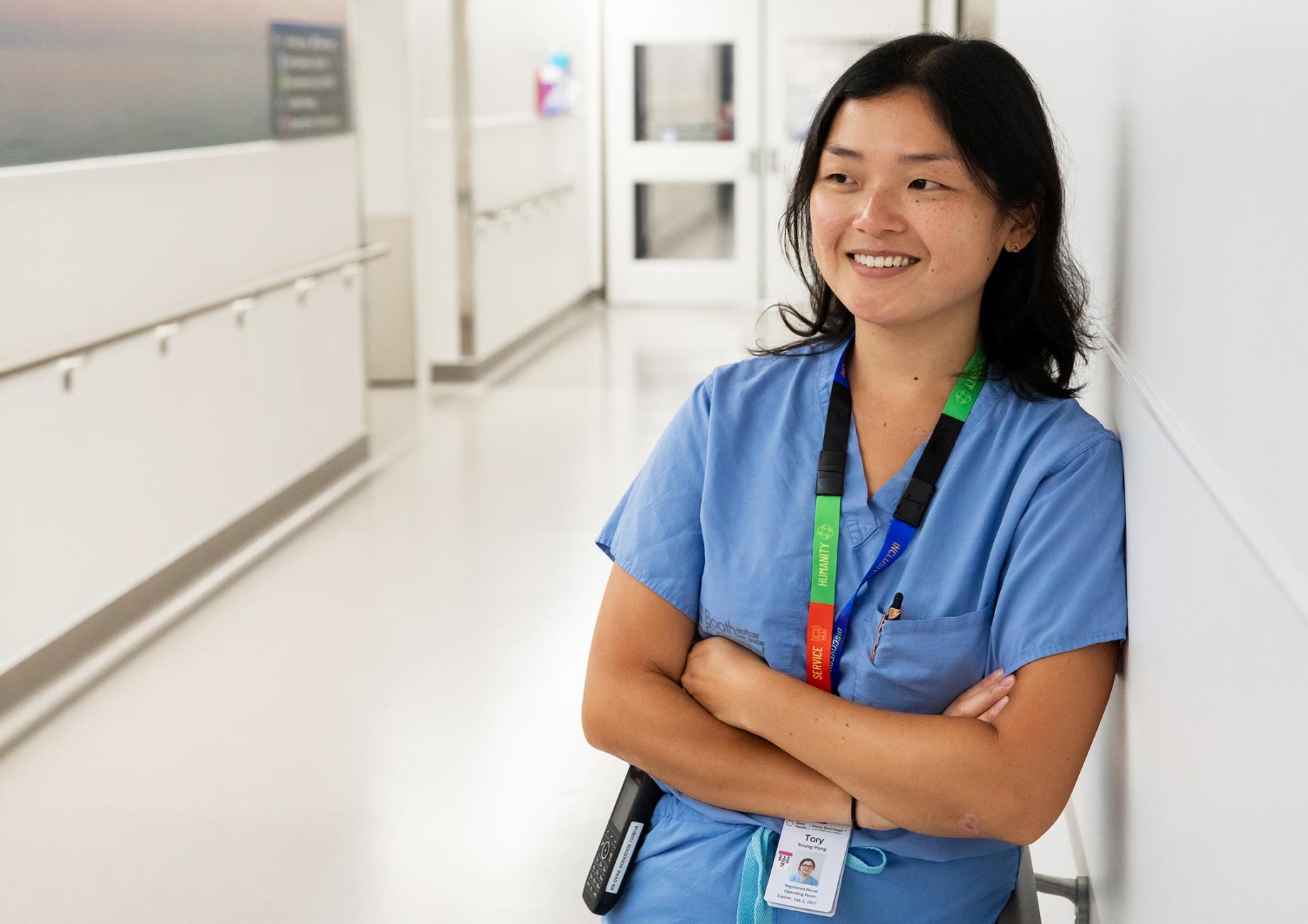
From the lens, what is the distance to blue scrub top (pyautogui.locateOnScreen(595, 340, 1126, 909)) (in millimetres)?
1393

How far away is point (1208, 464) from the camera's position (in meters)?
1.00

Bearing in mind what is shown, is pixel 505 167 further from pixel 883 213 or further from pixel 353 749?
pixel 883 213

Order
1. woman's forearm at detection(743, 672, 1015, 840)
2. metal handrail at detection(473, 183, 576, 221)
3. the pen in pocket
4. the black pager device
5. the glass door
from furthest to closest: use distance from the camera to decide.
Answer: the glass door → metal handrail at detection(473, 183, 576, 221) → the black pager device → the pen in pocket → woman's forearm at detection(743, 672, 1015, 840)

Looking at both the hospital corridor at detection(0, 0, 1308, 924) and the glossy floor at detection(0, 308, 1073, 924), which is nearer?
the hospital corridor at detection(0, 0, 1308, 924)

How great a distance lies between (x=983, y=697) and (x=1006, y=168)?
57 centimetres

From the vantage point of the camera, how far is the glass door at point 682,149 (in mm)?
11180

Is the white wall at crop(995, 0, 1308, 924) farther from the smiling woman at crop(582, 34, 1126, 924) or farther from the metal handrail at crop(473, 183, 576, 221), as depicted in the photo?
the metal handrail at crop(473, 183, 576, 221)

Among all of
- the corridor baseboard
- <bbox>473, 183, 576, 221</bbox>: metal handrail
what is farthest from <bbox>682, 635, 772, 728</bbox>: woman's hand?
<bbox>473, 183, 576, 221</bbox>: metal handrail

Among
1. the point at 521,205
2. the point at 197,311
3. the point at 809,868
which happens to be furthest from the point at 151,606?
the point at 521,205

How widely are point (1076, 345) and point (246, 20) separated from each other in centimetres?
418

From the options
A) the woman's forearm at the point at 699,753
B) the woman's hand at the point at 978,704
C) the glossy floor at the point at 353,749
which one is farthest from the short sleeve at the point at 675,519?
the glossy floor at the point at 353,749

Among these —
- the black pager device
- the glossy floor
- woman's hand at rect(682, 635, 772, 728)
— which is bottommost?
the glossy floor

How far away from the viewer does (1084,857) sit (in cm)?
194

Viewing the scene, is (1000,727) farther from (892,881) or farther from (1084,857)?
(1084,857)
